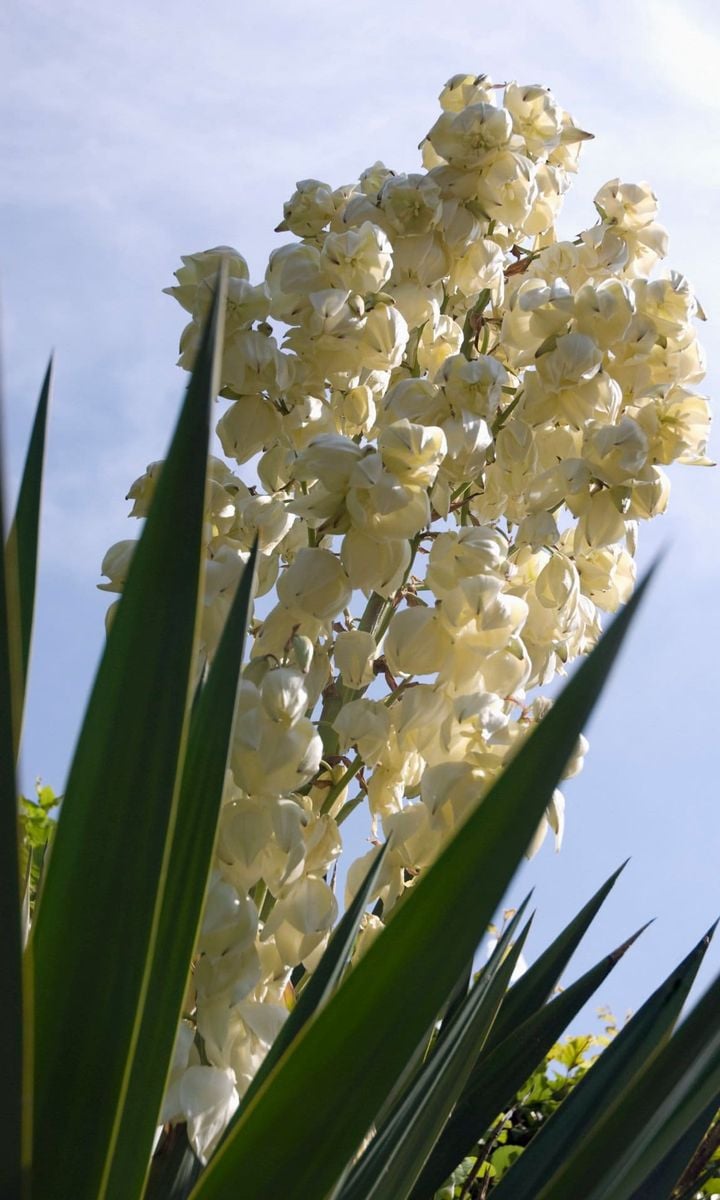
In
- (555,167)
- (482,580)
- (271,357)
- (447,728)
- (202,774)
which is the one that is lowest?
(202,774)

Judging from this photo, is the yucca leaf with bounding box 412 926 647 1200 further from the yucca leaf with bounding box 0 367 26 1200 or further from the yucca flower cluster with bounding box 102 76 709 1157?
the yucca leaf with bounding box 0 367 26 1200

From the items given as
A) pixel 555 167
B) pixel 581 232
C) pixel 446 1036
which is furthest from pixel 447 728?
pixel 555 167

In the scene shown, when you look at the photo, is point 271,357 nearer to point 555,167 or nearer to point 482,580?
point 482,580

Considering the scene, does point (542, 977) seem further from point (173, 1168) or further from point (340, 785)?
point (173, 1168)

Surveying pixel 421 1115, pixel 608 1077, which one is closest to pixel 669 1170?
pixel 608 1077

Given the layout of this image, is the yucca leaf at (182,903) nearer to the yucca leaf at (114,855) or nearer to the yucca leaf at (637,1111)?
the yucca leaf at (114,855)

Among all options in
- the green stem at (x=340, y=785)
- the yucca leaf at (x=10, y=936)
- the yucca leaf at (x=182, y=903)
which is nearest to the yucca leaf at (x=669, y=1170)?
the green stem at (x=340, y=785)

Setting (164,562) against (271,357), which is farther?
(271,357)
